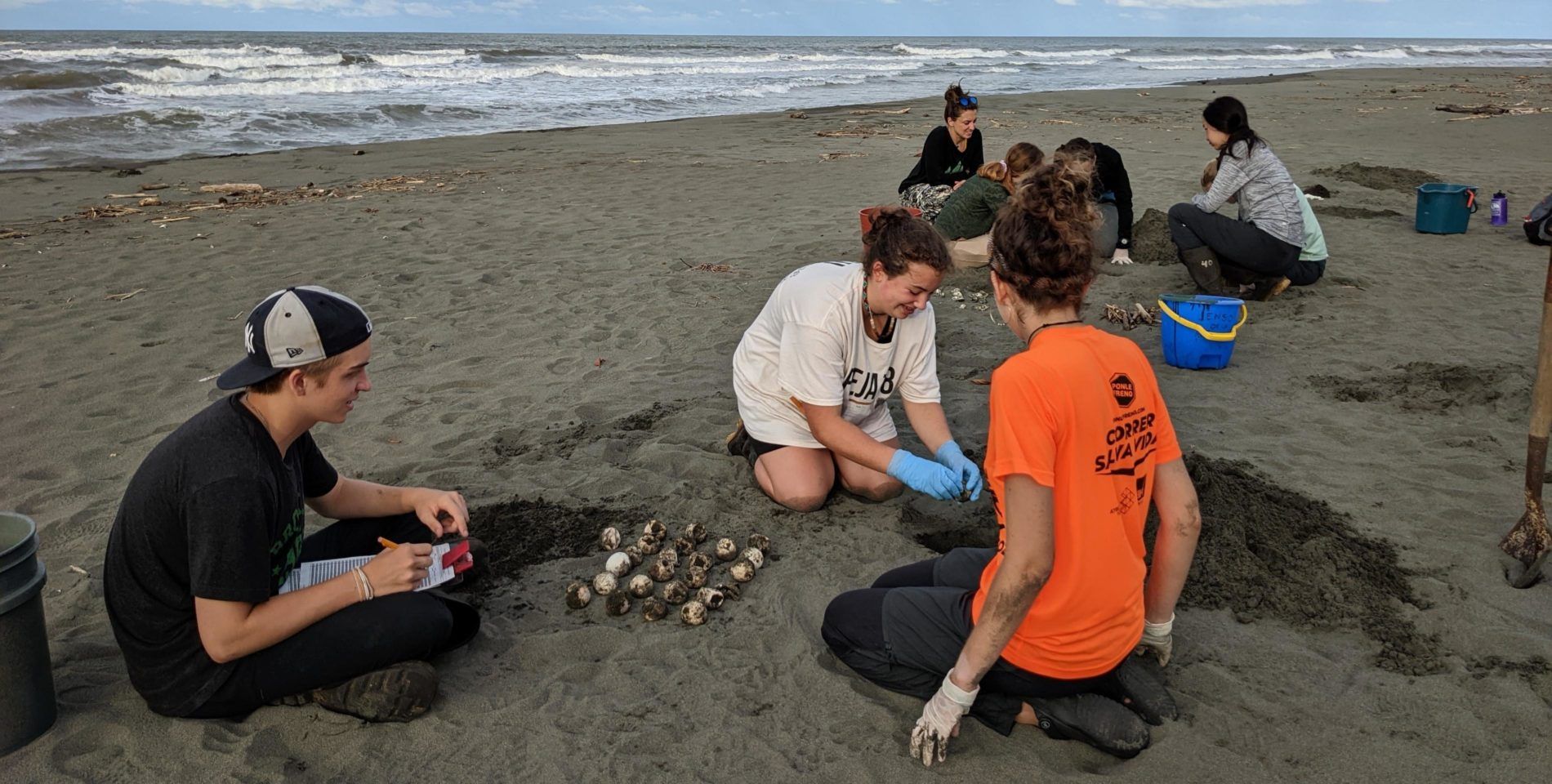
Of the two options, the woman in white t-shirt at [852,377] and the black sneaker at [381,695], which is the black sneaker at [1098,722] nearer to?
the woman in white t-shirt at [852,377]

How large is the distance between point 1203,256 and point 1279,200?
55cm

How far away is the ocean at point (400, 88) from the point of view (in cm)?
1553

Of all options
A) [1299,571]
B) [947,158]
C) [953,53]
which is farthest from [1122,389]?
[953,53]

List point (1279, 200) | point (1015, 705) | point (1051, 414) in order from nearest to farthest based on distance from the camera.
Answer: point (1051, 414) → point (1015, 705) → point (1279, 200)

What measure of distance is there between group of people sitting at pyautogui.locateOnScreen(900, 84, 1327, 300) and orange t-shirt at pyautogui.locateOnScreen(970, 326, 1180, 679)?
141 inches

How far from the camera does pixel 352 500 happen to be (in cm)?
326

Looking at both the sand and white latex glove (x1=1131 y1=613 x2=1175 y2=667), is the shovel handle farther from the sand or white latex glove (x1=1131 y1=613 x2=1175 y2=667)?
white latex glove (x1=1131 y1=613 x2=1175 y2=667)

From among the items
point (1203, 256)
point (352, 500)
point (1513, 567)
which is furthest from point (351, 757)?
point (1203, 256)

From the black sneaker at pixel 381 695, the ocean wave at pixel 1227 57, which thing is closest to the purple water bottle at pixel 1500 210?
the black sneaker at pixel 381 695

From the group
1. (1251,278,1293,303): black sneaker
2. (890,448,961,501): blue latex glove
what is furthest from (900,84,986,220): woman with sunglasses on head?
(890,448,961,501): blue latex glove

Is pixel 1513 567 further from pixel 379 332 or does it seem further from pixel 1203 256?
pixel 379 332

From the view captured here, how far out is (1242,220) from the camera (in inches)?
258

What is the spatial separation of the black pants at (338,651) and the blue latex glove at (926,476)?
5.08 ft

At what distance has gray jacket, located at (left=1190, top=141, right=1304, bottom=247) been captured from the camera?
6.28m
